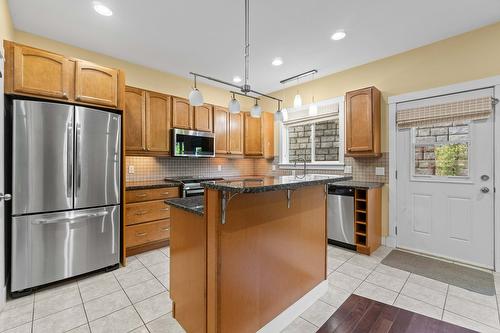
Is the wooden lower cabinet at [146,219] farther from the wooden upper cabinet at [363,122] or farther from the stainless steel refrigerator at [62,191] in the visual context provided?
the wooden upper cabinet at [363,122]

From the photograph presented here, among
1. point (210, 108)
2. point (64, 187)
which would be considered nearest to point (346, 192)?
point (210, 108)

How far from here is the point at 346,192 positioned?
3283mm

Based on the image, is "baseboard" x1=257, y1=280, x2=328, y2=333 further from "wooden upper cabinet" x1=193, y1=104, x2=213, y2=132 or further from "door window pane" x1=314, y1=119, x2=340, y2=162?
"wooden upper cabinet" x1=193, y1=104, x2=213, y2=132

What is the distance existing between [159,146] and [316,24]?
271 cm

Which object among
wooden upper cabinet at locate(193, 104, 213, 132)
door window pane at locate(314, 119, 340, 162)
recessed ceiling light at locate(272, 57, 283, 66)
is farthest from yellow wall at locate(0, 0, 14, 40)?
door window pane at locate(314, 119, 340, 162)

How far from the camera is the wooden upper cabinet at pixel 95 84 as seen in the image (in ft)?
8.05

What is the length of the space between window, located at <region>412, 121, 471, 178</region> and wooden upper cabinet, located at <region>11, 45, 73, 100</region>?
4.31 m

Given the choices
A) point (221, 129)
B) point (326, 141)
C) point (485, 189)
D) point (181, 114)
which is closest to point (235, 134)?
point (221, 129)

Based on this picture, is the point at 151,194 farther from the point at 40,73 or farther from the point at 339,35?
the point at 339,35

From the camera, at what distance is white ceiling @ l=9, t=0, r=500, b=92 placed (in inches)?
89.6

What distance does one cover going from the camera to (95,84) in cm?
256

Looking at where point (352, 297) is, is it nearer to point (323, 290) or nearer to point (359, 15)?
point (323, 290)

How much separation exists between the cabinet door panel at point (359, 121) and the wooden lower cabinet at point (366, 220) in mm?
659

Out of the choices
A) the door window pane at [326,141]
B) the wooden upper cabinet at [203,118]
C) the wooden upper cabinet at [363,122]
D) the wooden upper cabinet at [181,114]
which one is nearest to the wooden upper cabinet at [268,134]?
the door window pane at [326,141]
